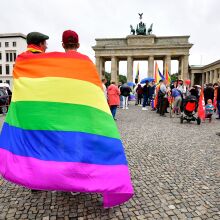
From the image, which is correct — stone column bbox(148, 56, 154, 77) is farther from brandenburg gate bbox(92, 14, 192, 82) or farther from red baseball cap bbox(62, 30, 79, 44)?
red baseball cap bbox(62, 30, 79, 44)

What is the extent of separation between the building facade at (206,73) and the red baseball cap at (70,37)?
5176cm

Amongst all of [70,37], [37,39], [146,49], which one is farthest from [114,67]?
[70,37]

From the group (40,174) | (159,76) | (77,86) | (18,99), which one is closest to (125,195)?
(40,174)

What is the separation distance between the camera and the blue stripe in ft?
8.73

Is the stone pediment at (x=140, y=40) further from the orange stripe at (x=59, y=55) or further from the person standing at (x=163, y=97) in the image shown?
the orange stripe at (x=59, y=55)

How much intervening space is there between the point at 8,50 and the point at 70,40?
7110 cm

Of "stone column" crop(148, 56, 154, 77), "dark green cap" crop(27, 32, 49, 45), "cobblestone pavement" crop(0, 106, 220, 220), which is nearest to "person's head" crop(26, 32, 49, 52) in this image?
"dark green cap" crop(27, 32, 49, 45)

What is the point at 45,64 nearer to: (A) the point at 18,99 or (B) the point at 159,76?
(A) the point at 18,99

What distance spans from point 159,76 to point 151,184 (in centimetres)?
1519

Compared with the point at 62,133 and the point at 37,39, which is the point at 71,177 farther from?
the point at 37,39

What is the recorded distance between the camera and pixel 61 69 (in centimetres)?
292

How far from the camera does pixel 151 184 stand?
3.85 meters

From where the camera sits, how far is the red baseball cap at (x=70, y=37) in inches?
122

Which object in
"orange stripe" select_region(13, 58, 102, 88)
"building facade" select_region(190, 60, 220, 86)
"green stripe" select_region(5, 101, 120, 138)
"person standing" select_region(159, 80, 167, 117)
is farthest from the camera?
"building facade" select_region(190, 60, 220, 86)
